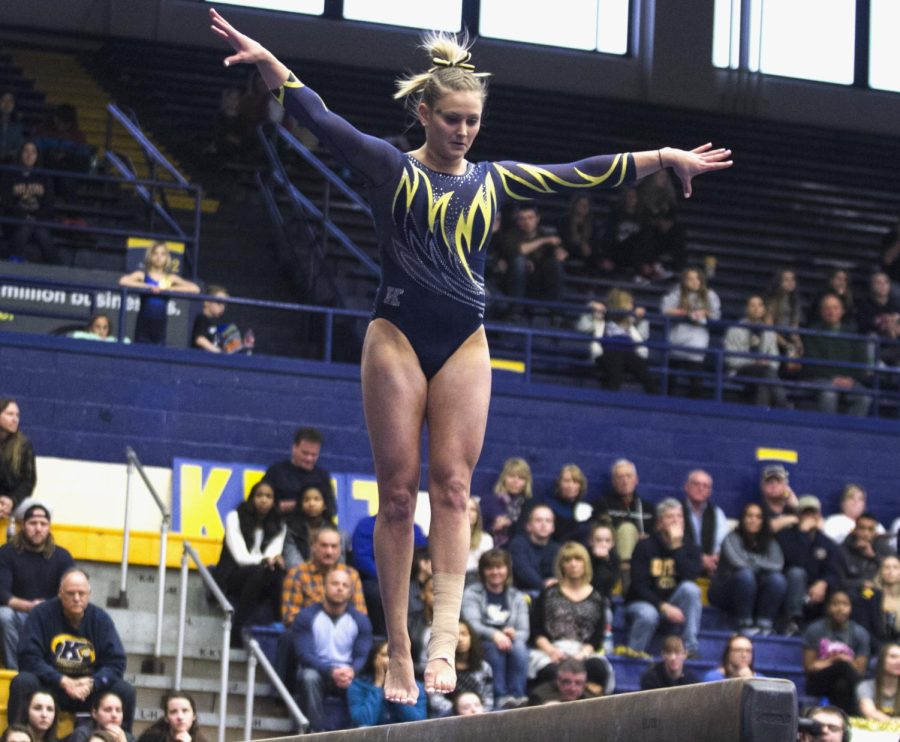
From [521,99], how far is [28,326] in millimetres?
6754

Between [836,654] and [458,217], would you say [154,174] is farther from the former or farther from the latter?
[458,217]

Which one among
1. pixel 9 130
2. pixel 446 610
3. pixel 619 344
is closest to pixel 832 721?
pixel 446 610

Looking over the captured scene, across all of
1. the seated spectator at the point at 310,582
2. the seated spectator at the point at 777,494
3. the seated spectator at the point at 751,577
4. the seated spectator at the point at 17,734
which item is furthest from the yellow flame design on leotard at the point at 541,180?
the seated spectator at the point at 777,494

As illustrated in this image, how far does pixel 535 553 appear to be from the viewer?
11578 millimetres

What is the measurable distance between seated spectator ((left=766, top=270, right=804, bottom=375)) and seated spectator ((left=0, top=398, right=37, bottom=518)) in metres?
6.37

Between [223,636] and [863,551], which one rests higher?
[863,551]

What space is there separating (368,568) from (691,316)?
170 inches

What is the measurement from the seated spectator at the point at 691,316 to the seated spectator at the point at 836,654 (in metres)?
3.08

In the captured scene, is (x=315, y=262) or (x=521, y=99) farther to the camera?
(x=521, y=99)

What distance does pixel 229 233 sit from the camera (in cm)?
1566

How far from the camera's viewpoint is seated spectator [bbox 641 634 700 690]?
Answer: 1026cm


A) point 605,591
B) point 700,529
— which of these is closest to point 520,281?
point 700,529

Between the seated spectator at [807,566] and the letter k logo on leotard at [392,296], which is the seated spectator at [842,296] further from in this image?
the letter k logo on leotard at [392,296]

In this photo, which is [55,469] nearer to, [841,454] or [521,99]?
[841,454]
